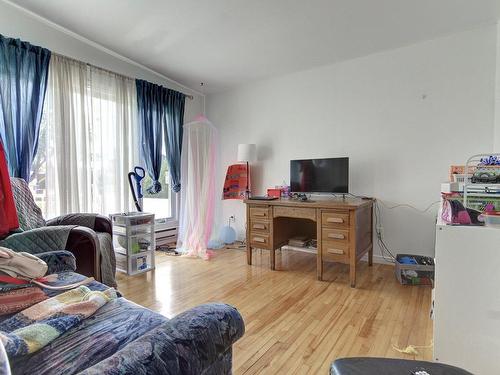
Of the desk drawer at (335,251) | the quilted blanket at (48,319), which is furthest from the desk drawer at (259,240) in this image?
the quilted blanket at (48,319)

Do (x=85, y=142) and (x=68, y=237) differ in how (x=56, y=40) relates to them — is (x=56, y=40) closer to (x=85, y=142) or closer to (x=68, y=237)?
(x=85, y=142)

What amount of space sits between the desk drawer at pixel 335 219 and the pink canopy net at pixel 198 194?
155 centimetres

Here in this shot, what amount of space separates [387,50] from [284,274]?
262 cm

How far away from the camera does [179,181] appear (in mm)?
3908

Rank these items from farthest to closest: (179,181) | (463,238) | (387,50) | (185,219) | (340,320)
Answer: (179,181)
(185,219)
(387,50)
(340,320)
(463,238)

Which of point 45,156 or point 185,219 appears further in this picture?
point 185,219

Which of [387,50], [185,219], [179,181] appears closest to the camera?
[387,50]

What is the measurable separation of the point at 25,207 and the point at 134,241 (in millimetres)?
1030

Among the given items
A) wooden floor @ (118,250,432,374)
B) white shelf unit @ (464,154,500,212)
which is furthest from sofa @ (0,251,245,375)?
white shelf unit @ (464,154,500,212)

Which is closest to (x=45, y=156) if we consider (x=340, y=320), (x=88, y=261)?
(x=88, y=261)

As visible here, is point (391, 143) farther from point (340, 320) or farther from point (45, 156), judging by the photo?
point (45, 156)

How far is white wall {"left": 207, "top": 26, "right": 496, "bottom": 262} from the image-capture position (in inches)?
102

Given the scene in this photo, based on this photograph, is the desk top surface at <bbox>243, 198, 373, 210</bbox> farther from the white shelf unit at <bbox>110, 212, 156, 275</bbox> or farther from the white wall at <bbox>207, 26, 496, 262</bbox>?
the white shelf unit at <bbox>110, 212, 156, 275</bbox>

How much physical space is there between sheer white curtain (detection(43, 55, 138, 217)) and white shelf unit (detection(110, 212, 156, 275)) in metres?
0.40
